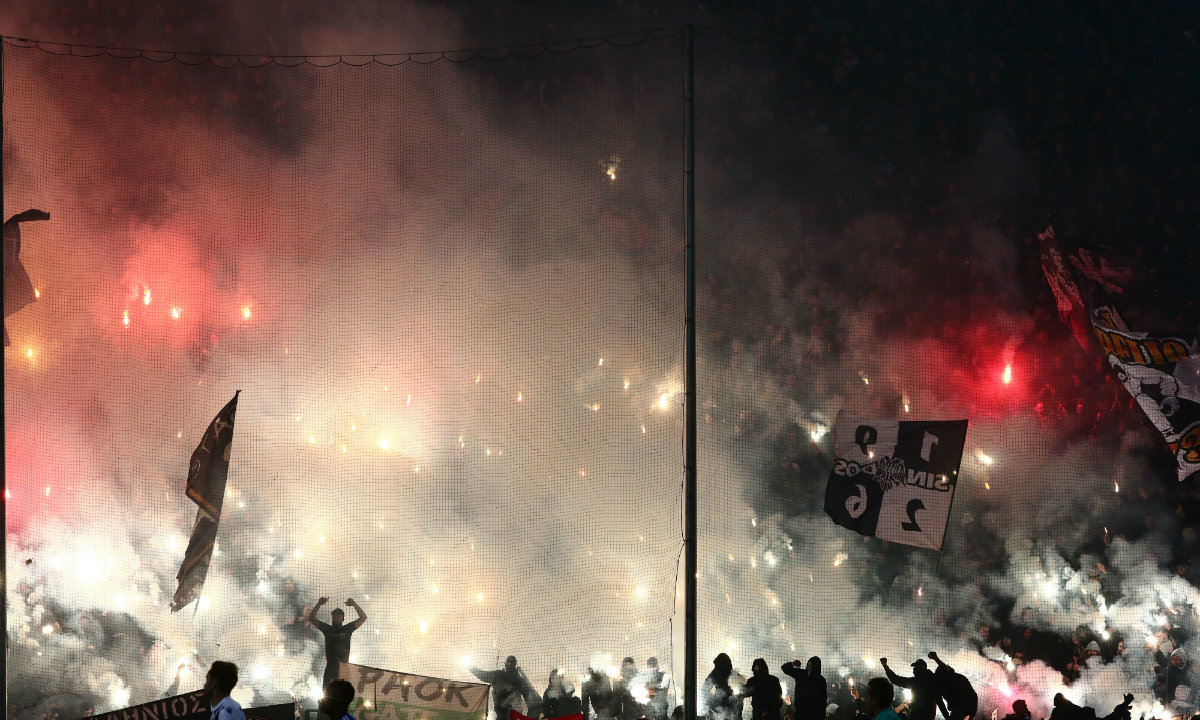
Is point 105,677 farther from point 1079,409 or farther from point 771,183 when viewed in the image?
point 1079,409

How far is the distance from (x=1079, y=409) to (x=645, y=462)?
16.8 feet

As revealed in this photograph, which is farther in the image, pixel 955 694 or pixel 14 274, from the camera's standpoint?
pixel 14 274

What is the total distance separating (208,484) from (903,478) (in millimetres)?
4907

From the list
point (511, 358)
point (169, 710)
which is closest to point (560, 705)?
point (169, 710)

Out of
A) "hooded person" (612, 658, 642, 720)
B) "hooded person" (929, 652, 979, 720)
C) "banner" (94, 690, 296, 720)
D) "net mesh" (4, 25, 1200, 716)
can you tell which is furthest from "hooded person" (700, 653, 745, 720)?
"banner" (94, 690, 296, 720)

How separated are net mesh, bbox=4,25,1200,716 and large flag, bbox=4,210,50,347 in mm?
1094

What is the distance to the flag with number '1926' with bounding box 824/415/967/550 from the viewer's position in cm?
686

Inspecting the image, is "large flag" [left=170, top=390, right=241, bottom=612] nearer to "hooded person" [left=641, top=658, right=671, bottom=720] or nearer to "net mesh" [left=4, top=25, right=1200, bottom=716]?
"net mesh" [left=4, top=25, right=1200, bottom=716]

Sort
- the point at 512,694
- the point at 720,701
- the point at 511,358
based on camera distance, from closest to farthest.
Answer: the point at 720,701 < the point at 512,694 < the point at 511,358

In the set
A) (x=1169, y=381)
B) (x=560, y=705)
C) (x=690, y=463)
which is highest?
(x=1169, y=381)

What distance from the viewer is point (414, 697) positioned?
7070 mm

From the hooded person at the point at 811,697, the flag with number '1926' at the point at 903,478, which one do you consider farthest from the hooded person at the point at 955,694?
the flag with number '1926' at the point at 903,478

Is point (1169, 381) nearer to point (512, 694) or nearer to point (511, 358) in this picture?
point (512, 694)

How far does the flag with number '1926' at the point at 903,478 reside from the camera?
22.5 feet
